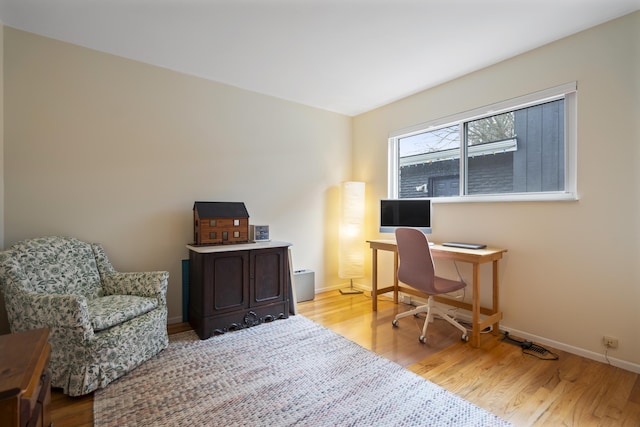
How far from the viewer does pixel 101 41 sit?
2.54 m

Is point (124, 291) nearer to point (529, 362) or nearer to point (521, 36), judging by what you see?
point (529, 362)

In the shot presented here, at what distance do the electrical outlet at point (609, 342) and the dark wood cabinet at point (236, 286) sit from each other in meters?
2.65

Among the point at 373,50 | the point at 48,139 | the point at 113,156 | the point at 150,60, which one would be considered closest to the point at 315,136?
the point at 373,50

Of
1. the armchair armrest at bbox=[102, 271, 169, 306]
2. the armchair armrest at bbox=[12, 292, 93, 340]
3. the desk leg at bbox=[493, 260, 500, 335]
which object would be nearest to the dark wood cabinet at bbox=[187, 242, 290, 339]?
the armchair armrest at bbox=[102, 271, 169, 306]

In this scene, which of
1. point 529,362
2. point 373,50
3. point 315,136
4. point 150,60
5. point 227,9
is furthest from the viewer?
point 315,136

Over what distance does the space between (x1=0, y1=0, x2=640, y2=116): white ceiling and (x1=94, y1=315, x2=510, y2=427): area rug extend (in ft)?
8.39

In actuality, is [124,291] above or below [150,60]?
below

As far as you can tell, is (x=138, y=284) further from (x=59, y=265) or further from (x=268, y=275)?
(x=268, y=275)

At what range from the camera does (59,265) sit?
2264mm

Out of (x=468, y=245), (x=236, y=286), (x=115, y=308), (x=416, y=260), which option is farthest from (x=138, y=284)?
(x=468, y=245)

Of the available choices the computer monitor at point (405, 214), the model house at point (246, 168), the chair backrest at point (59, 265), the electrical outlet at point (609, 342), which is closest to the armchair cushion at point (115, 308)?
the chair backrest at point (59, 265)

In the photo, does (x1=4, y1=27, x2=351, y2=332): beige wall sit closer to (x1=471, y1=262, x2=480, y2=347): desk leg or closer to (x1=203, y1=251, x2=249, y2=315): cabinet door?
(x1=203, y1=251, x2=249, y2=315): cabinet door

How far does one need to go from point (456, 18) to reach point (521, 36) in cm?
68

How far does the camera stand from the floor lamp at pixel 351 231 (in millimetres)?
4012
